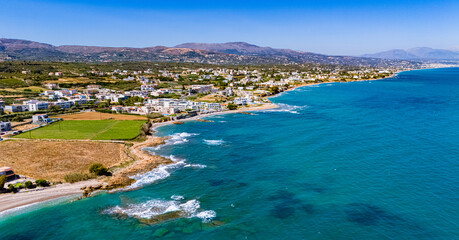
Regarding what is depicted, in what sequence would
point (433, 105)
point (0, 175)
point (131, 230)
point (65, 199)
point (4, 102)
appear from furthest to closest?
1. point (433, 105)
2. point (4, 102)
3. point (0, 175)
4. point (65, 199)
5. point (131, 230)

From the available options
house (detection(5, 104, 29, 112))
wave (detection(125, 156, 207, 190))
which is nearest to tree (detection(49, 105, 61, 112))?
house (detection(5, 104, 29, 112))

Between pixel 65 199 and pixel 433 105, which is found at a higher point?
pixel 433 105

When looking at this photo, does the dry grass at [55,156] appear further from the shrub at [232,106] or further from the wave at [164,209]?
the shrub at [232,106]

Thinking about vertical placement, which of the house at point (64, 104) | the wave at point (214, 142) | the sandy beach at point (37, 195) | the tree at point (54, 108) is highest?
the house at point (64, 104)

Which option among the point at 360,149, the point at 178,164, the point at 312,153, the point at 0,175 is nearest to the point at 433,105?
the point at 360,149

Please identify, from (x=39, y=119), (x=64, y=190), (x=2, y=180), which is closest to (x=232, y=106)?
(x=39, y=119)

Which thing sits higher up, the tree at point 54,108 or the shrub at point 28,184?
the tree at point 54,108

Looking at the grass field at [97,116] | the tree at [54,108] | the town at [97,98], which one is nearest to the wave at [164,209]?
the town at [97,98]

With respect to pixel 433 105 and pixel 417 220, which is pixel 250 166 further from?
pixel 433 105
